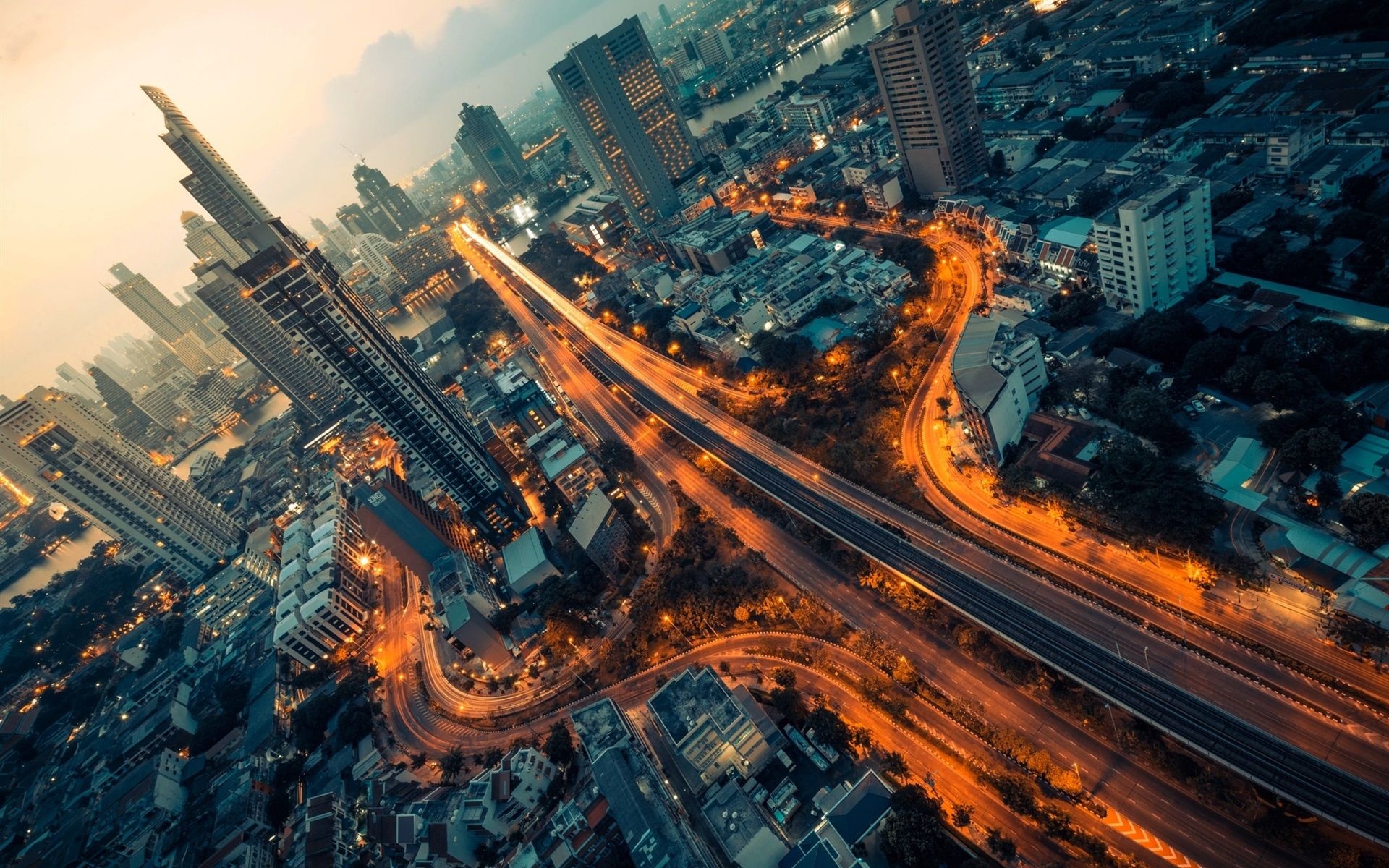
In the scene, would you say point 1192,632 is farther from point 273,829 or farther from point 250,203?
point 250,203

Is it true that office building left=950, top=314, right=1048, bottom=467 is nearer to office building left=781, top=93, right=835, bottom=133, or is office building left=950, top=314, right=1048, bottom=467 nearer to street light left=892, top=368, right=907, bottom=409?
street light left=892, top=368, right=907, bottom=409

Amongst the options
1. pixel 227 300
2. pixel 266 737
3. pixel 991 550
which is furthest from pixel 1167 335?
pixel 227 300

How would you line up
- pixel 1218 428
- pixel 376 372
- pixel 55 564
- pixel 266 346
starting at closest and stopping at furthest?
pixel 1218 428, pixel 376 372, pixel 266 346, pixel 55 564

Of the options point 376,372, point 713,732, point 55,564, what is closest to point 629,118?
point 376,372

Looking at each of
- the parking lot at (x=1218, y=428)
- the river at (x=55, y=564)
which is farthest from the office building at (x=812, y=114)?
the river at (x=55, y=564)

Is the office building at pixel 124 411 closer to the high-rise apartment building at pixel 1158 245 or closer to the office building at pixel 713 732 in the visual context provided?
the office building at pixel 713 732

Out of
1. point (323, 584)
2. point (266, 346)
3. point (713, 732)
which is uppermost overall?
point (266, 346)

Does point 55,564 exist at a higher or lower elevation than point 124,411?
lower

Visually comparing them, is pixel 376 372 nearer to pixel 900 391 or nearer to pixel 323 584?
pixel 323 584
